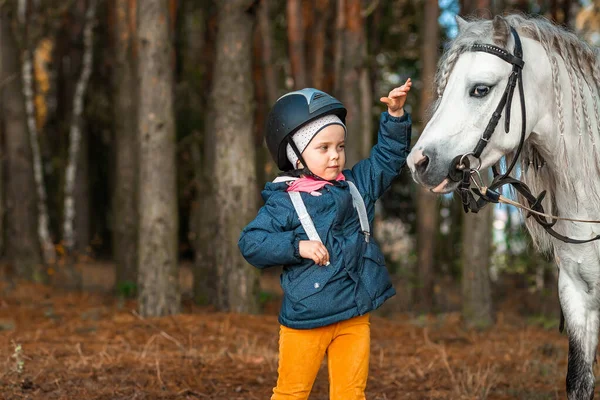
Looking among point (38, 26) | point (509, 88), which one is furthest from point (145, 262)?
point (38, 26)

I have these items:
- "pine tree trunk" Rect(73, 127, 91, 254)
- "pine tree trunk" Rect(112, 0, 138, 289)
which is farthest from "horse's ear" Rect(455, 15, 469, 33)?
"pine tree trunk" Rect(73, 127, 91, 254)

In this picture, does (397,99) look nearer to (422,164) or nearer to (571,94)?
(422,164)

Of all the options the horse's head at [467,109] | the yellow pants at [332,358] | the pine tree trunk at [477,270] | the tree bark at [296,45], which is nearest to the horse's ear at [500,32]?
the horse's head at [467,109]

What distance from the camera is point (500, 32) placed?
3.59 metres

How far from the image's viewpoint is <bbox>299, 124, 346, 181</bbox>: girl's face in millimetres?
3516

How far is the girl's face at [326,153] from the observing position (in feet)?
11.5

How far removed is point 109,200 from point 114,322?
1170 centimetres

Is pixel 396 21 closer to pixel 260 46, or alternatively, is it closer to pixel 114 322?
pixel 260 46

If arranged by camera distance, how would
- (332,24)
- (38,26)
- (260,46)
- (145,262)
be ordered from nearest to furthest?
(145,262), (260,46), (332,24), (38,26)

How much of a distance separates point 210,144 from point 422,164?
19.4 feet

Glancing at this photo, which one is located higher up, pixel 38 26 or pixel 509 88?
pixel 38 26

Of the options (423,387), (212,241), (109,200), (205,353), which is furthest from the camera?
(109,200)

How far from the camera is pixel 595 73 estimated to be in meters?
3.82

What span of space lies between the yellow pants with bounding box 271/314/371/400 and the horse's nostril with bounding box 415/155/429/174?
692 millimetres
